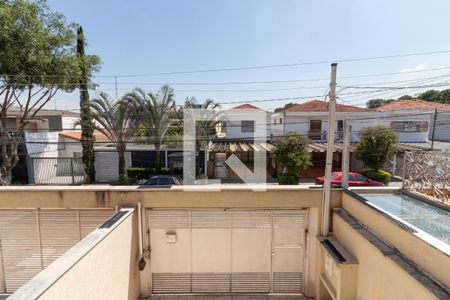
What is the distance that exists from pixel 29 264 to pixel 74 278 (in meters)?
4.19

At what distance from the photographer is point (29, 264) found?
6332 mm

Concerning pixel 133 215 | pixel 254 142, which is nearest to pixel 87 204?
pixel 133 215

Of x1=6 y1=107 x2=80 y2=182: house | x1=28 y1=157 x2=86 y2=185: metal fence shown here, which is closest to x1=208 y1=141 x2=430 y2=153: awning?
x1=28 y1=157 x2=86 y2=185: metal fence

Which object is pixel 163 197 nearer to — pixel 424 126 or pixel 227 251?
pixel 227 251

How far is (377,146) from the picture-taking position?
57.2 ft

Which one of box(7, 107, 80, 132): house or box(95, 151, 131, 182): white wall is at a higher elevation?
box(7, 107, 80, 132): house

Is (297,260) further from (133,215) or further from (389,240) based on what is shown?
(133,215)

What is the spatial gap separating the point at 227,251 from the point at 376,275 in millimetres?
3587

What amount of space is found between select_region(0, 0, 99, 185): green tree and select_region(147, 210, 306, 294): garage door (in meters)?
11.0

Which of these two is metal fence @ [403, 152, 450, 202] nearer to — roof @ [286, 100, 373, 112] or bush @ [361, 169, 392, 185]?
bush @ [361, 169, 392, 185]

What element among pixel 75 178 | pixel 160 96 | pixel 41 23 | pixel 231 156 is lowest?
pixel 75 178

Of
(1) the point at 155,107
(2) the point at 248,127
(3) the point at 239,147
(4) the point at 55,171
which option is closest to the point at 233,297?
(1) the point at 155,107

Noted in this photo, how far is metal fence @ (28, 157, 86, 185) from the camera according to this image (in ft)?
63.3

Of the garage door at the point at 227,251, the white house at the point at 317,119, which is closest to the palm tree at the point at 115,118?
the garage door at the point at 227,251
